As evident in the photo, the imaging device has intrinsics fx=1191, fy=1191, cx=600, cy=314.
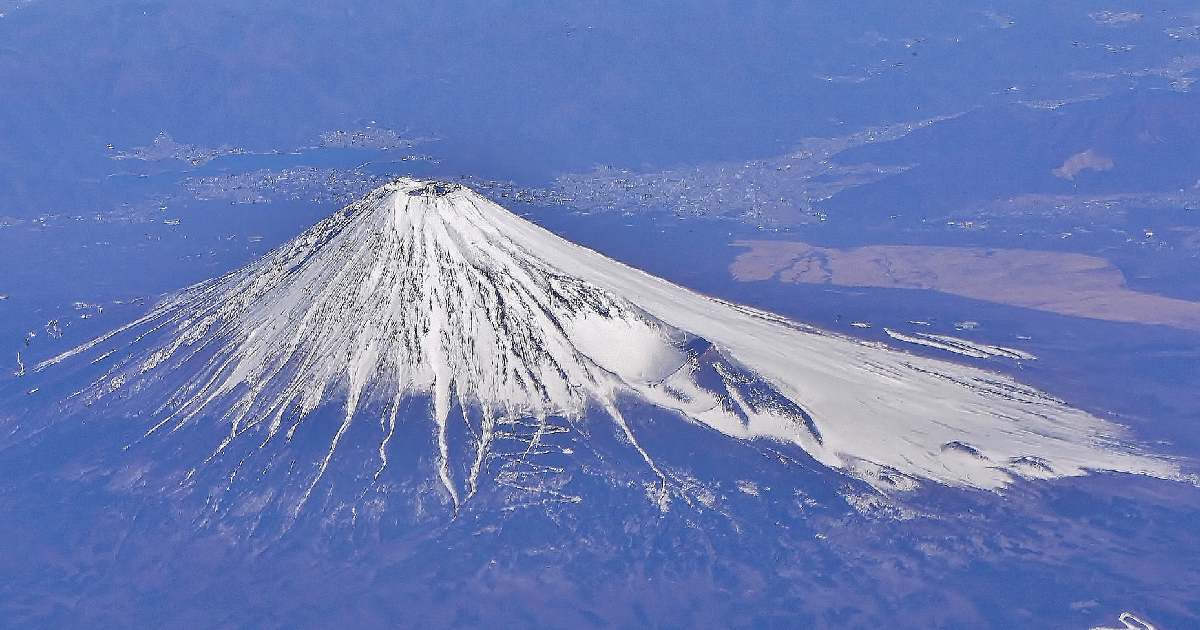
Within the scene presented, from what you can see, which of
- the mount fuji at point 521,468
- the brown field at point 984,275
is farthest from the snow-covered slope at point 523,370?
the brown field at point 984,275

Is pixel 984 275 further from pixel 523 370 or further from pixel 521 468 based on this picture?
pixel 521 468

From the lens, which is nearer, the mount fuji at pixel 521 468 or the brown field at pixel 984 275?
the mount fuji at pixel 521 468

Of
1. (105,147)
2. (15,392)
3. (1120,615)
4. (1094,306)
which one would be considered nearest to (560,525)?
(1120,615)

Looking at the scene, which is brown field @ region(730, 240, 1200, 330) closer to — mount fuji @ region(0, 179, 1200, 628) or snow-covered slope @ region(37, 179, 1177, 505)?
mount fuji @ region(0, 179, 1200, 628)

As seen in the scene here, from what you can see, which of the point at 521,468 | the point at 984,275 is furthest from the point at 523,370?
the point at 984,275

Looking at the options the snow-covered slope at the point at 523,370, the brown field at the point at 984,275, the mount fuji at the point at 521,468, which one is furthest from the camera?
the brown field at the point at 984,275

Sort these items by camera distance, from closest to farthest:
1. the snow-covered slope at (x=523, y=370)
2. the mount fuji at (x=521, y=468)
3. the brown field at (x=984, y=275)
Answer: the mount fuji at (x=521, y=468) → the snow-covered slope at (x=523, y=370) → the brown field at (x=984, y=275)

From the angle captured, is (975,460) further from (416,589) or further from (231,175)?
(231,175)

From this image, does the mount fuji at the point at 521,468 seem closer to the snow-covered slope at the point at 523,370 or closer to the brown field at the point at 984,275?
the snow-covered slope at the point at 523,370
